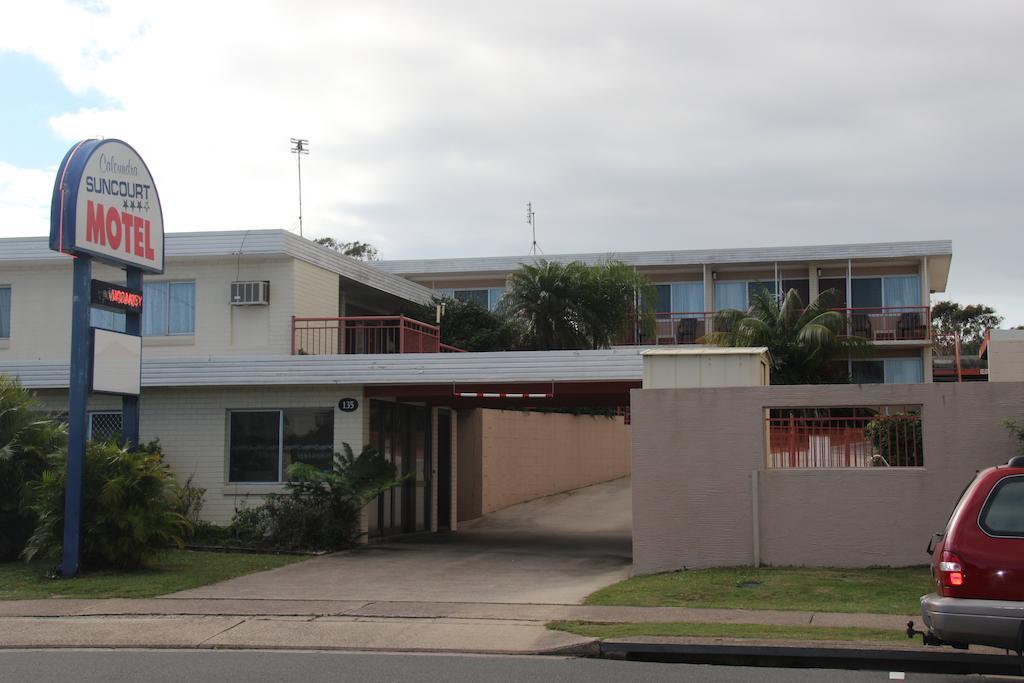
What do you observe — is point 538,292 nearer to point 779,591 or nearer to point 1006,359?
point 1006,359

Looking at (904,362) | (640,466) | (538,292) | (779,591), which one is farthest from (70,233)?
(904,362)

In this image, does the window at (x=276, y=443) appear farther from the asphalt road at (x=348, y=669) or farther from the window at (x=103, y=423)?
the asphalt road at (x=348, y=669)

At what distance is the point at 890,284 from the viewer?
34344mm

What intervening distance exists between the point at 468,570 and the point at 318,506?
3353 millimetres

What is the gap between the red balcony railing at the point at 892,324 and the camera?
3303 centimetres

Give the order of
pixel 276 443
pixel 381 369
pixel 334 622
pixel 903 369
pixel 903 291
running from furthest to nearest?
pixel 903 291 < pixel 903 369 < pixel 276 443 < pixel 381 369 < pixel 334 622

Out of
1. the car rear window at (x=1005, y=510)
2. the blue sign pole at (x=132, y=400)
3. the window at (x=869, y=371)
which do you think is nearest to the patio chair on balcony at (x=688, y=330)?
the window at (x=869, y=371)

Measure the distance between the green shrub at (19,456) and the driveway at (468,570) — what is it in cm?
361

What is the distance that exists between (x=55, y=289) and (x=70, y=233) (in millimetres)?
9168

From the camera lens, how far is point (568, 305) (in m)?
28.4

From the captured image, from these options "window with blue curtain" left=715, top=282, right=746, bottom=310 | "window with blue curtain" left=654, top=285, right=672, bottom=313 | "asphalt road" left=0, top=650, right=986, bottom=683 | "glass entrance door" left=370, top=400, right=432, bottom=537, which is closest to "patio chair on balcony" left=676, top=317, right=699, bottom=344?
"window with blue curtain" left=654, top=285, right=672, bottom=313

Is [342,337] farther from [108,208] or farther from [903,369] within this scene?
[903,369]

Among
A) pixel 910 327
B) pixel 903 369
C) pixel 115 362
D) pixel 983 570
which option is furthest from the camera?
pixel 903 369

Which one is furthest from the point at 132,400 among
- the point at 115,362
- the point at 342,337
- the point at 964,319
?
the point at 964,319
